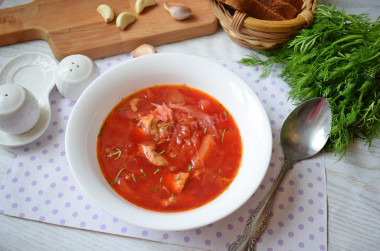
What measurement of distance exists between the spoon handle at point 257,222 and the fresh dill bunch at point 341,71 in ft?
1.88

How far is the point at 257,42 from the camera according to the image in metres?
2.59

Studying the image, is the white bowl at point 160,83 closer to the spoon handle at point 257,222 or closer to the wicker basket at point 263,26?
the spoon handle at point 257,222

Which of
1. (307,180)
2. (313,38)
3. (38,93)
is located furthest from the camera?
(38,93)

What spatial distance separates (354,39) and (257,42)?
71cm

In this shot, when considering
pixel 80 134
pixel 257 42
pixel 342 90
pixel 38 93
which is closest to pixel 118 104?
pixel 80 134

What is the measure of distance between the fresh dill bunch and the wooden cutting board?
0.89 metres

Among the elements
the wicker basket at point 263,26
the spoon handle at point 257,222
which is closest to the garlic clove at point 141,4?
the wicker basket at point 263,26

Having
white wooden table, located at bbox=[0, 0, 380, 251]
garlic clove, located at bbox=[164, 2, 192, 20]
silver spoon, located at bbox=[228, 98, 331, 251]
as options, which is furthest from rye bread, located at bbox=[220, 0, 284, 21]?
white wooden table, located at bbox=[0, 0, 380, 251]

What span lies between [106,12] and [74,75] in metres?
0.79

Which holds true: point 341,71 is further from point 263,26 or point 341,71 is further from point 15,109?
point 15,109

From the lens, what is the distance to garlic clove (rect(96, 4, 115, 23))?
2781mm

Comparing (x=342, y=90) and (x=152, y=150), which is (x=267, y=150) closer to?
(x=152, y=150)

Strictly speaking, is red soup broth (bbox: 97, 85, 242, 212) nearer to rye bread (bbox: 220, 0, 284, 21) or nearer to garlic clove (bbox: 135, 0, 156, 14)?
rye bread (bbox: 220, 0, 284, 21)

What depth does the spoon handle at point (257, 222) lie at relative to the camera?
192 centimetres
